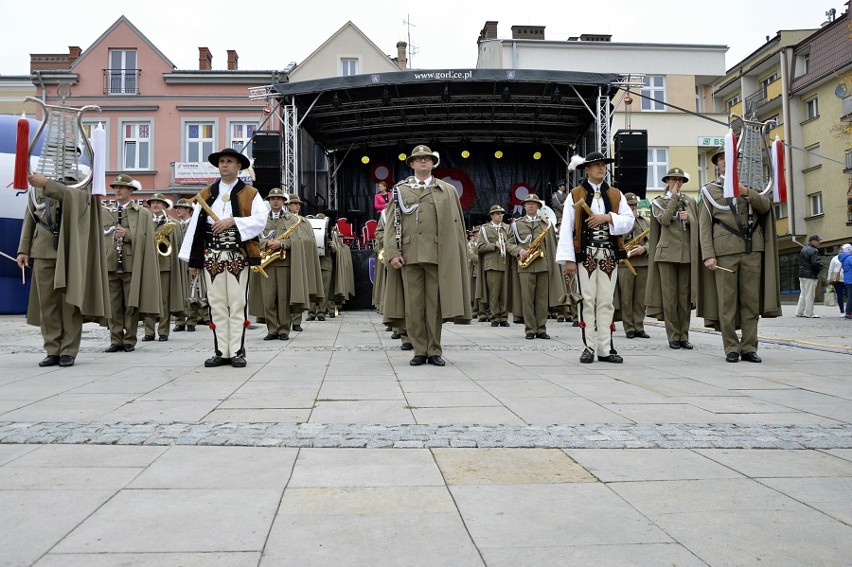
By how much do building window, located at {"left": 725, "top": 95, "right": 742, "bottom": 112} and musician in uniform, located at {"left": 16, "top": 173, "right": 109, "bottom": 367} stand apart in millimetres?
40191

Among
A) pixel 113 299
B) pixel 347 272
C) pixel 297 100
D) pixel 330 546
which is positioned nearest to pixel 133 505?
pixel 330 546

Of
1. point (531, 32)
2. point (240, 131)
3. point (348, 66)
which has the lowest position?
point (240, 131)

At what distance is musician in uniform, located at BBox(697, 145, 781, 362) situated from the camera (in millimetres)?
7863

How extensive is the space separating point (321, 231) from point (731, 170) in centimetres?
997

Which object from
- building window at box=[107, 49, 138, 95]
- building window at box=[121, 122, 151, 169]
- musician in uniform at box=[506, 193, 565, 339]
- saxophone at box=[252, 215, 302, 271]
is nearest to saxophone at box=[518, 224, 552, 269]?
musician in uniform at box=[506, 193, 565, 339]

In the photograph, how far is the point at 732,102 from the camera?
140ft

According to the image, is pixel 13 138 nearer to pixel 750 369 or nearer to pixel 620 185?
pixel 620 185

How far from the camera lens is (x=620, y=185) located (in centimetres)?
1883

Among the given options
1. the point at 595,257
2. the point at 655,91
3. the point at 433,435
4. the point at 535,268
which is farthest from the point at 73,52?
the point at 433,435

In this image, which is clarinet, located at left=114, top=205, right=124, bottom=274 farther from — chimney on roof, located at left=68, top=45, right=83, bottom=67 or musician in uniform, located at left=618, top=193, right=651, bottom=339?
chimney on roof, located at left=68, top=45, right=83, bottom=67

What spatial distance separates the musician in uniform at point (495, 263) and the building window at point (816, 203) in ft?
86.3

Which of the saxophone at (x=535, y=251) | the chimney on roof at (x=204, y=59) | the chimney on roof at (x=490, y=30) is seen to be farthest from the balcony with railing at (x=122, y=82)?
the saxophone at (x=535, y=251)

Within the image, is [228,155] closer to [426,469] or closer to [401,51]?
[426,469]

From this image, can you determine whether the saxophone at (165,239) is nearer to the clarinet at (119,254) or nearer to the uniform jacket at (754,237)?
the clarinet at (119,254)
